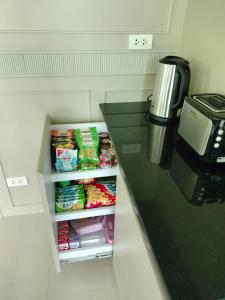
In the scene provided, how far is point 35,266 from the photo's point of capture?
5.07 feet

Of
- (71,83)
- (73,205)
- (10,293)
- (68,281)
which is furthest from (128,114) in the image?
(10,293)

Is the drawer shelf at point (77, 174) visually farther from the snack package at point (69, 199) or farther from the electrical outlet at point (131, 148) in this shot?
the electrical outlet at point (131, 148)

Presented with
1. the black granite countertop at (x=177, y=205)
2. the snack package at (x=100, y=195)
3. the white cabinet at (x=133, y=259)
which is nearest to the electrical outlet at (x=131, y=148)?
the black granite countertop at (x=177, y=205)

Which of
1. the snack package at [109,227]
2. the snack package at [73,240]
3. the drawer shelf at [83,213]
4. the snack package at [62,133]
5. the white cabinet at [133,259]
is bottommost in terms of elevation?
the snack package at [109,227]

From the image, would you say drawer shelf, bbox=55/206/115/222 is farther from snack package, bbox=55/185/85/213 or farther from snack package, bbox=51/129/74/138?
snack package, bbox=51/129/74/138

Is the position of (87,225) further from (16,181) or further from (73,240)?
(16,181)

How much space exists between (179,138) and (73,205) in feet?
2.25

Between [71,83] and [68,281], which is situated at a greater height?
[71,83]

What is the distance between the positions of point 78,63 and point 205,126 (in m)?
0.89

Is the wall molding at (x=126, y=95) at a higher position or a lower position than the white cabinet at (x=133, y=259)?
higher

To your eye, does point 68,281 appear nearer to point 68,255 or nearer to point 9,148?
point 68,255

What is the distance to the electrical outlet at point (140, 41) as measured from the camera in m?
1.39

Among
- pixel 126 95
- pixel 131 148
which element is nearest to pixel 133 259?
pixel 131 148

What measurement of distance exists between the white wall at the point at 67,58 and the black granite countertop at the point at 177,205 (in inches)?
17.7
